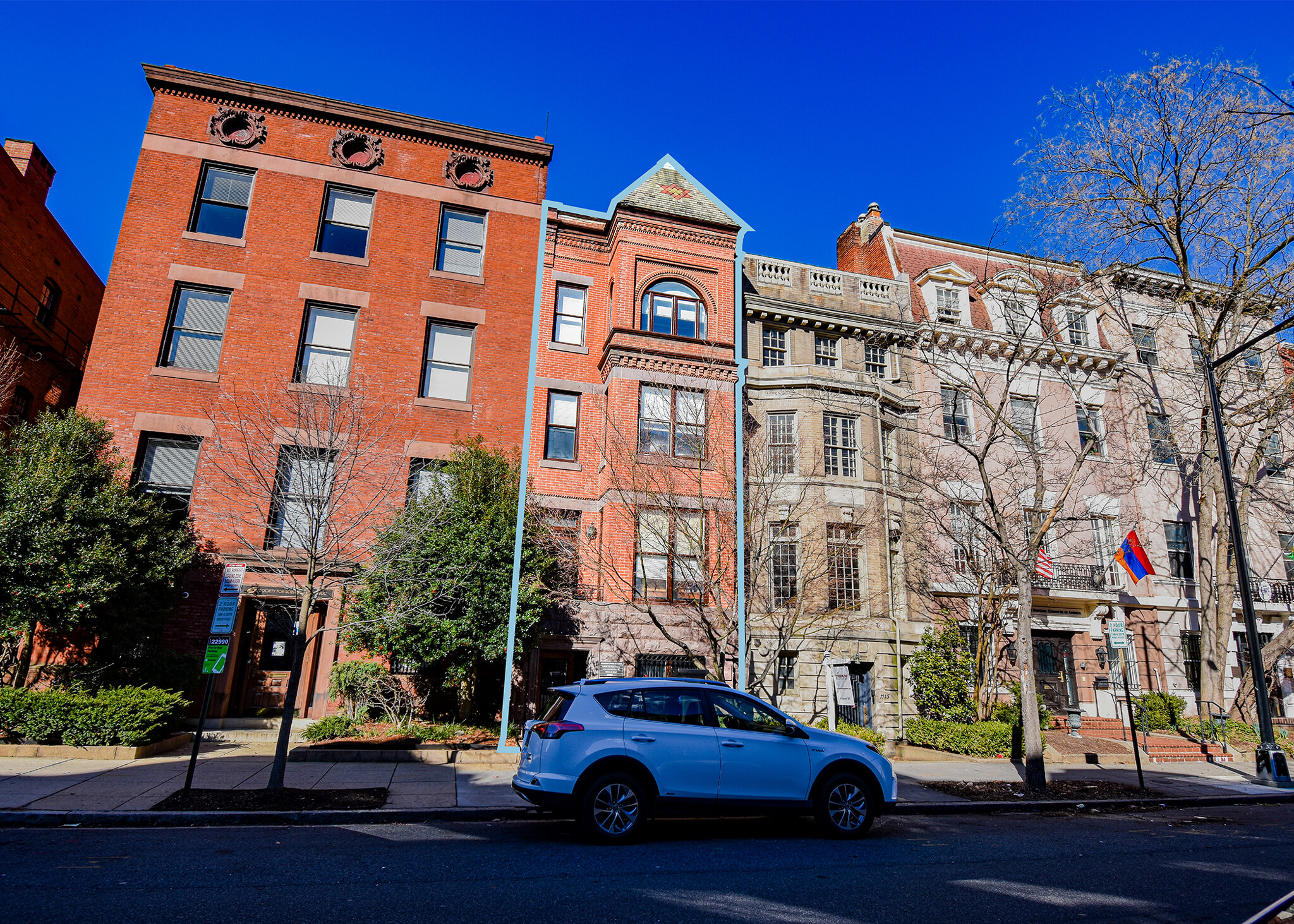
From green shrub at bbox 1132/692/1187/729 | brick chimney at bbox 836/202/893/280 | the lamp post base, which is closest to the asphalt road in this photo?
the lamp post base

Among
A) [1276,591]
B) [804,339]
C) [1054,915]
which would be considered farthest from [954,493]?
[1054,915]

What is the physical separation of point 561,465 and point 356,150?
11365mm

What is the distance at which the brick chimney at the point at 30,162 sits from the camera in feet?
75.9

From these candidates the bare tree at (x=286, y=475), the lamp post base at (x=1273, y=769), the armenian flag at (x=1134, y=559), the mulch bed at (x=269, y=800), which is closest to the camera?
the mulch bed at (x=269, y=800)

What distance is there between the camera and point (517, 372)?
2055cm

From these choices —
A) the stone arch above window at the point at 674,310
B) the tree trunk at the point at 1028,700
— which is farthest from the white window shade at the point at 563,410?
the tree trunk at the point at 1028,700

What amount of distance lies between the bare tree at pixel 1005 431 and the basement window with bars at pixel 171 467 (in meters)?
19.3

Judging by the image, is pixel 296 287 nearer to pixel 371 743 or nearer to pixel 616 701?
pixel 371 743

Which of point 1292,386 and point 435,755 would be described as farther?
point 1292,386

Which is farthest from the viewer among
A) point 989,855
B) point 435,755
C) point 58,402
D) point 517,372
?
point 58,402

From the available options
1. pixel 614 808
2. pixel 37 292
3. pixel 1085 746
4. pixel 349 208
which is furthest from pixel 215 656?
pixel 37 292

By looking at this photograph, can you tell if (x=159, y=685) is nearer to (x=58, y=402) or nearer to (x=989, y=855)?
(x=58, y=402)

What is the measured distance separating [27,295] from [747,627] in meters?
23.7

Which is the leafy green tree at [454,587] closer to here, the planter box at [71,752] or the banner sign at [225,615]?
the banner sign at [225,615]
